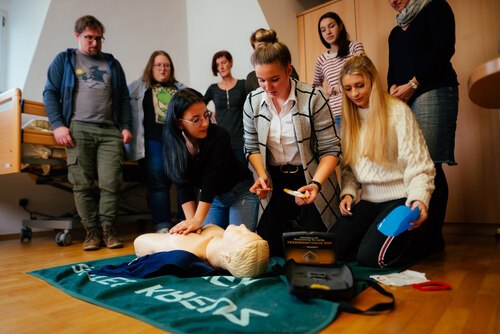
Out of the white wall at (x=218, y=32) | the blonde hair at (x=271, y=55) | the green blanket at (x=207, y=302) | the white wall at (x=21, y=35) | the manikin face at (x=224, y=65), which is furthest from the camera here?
the white wall at (x=218, y=32)

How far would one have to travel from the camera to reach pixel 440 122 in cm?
152

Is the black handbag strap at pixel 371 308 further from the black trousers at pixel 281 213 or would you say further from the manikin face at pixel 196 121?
the manikin face at pixel 196 121

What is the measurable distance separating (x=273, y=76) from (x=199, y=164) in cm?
46

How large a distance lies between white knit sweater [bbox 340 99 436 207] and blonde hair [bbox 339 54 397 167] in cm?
2

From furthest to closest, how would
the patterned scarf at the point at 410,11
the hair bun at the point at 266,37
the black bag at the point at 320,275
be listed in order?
1. the hair bun at the point at 266,37
2. the patterned scarf at the point at 410,11
3. the black bag at the point at 320,275

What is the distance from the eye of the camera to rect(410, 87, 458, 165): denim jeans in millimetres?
1508

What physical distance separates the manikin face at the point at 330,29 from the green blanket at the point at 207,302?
61.7 inches

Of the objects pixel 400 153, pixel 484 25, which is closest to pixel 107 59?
pixel 400 153

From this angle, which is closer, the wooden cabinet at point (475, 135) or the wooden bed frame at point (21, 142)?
the wooden bed frame at point (21, 142)

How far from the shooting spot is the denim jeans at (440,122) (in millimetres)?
1508

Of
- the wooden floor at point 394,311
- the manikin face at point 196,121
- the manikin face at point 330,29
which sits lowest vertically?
the wooden floor at point 394,311

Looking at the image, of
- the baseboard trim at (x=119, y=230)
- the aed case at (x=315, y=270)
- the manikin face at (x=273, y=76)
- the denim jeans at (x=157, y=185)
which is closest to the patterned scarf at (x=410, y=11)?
the manikin face at (x=273, y=76)

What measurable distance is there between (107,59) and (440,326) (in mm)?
2145

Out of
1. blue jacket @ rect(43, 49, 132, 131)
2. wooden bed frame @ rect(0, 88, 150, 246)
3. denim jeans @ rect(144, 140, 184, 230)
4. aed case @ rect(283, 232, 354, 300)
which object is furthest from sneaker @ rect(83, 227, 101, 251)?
aed case @ rect(283, 232, 354, 300)
